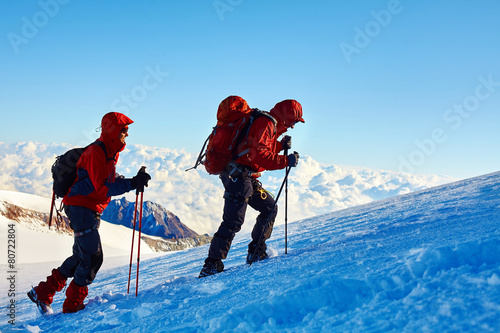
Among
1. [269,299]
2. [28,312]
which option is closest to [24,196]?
[28,312]

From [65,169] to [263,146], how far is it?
243cm

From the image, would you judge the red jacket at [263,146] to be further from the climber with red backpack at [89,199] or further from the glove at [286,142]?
the climber with red backpack at [89,199]

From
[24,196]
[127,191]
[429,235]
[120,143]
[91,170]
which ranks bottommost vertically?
[429,235]

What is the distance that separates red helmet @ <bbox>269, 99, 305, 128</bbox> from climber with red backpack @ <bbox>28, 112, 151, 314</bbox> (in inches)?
80.6

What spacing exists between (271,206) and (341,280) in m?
2.84

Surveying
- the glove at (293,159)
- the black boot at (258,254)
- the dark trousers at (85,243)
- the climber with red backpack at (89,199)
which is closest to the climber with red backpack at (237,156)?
the glove at (293,159)

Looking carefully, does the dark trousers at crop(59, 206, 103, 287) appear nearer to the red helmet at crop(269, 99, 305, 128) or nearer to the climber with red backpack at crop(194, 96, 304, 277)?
the climber with red backpack at crop(194, 96, 304, 277)

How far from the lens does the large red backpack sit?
4.82 meters

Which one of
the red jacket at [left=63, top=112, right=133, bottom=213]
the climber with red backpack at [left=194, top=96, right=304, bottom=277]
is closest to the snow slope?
the climber with red backpack at [left=194, top=96, right=304, bottom=277]

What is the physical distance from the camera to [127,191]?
14.5 feet

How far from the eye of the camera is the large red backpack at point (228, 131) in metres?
4.82

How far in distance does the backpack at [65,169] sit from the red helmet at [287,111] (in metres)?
2.38

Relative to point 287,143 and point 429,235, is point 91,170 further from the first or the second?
point 429,235

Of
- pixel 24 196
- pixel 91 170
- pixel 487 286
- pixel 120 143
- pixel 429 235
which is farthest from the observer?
pixel 24 196
